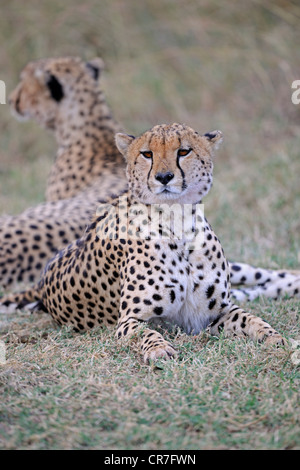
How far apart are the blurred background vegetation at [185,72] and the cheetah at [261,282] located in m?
1.84

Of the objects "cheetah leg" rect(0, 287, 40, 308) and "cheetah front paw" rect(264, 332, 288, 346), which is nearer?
"cheetah front paw" rect(264, 332, 288, 346)

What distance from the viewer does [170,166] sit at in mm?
3395

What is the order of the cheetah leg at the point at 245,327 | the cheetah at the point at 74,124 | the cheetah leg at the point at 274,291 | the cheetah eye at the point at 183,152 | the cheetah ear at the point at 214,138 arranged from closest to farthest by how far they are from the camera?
1. the cheetah leg at the point at 245,327
2. the cheetah eye at the point at 183,152
3. the cheetah ear at the point at 214,138
4. the cheetah leg at the point at 274,291
5. the cheetah at the point at 74,124

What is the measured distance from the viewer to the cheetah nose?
11.0 ft

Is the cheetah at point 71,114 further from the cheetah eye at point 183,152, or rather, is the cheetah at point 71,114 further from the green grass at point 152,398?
the green grass at point 152,398

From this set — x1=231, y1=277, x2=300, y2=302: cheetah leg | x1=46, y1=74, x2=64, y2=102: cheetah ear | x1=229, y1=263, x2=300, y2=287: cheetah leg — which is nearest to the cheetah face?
x1=231, y1=277, x2=300, y2=302: cheetah leg

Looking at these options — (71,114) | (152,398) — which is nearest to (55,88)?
(71,114)

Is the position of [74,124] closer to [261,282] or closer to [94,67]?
[94,67]

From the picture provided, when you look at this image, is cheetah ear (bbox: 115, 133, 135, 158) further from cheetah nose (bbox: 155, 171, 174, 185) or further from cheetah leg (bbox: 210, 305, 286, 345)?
cheetah leg (bbox: 210, 305, 286, 345)

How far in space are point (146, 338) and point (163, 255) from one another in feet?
1.41

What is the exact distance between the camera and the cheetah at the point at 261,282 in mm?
4441

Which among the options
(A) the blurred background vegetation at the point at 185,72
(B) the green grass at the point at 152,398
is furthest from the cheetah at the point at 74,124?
(B) the green grass at the point at 152,398

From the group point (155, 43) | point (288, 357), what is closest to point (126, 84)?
point (155, 43)

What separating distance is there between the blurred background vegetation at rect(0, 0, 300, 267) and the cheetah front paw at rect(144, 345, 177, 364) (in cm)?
338
